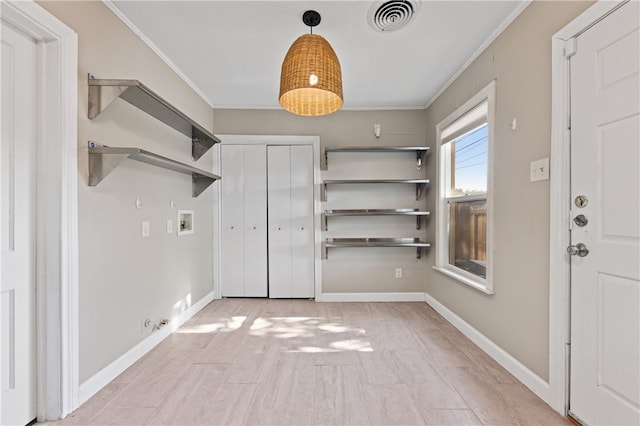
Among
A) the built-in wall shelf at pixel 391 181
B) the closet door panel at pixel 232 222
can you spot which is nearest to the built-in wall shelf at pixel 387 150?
the built-in wall shelf at pixel 391 181

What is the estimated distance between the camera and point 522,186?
1.96 meters

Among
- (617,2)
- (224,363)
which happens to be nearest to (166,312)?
(224,363)

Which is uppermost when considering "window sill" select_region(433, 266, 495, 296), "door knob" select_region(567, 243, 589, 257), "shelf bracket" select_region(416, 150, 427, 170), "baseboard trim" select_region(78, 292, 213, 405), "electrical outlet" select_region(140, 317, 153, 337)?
"shelf bracket" select_region(416, 150, 427, 170)

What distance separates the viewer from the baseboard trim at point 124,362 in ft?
5.73

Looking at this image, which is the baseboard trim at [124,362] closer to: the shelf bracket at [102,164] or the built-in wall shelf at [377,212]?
the shelf bracket at [102,164]

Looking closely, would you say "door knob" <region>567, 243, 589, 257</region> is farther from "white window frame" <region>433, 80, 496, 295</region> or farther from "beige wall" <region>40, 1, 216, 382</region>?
"beige wall" <region>40, 1, 216, 382</region>

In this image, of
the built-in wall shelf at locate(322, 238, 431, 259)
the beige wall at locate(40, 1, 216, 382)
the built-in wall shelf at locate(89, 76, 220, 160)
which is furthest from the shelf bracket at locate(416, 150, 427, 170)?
the beige wall at locate(40, 1, 216, 382)

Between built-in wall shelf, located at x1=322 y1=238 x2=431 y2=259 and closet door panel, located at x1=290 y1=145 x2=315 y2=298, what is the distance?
0.23m

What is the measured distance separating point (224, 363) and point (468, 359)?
179 centimetres

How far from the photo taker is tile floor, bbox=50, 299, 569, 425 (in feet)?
5.28

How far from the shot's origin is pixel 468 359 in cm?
222

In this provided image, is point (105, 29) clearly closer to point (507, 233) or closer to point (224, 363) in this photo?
point (224, 363)

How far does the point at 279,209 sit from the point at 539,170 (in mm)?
2710

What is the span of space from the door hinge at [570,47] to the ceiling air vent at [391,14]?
874 mm
